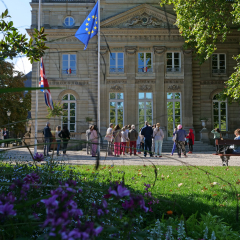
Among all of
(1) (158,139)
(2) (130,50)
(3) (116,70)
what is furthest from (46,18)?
(1) (158,139)

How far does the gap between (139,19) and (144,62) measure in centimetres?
367

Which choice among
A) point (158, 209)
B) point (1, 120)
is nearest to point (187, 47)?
point (158, 209)

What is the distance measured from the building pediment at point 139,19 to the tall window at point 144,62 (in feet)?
7.99

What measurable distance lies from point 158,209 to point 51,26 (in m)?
26.2

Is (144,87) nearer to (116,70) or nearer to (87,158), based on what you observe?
(116,70)

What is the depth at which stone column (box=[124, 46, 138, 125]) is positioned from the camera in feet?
88.7

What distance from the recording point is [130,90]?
89.2 feet

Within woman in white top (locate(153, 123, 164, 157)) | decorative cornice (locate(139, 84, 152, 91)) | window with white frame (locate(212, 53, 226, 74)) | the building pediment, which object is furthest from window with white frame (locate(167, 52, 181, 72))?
woman in white top (locate(153, 123, 164, 157))

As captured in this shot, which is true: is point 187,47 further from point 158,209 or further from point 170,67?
point 158,209

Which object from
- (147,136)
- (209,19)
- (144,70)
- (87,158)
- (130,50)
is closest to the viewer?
(87,158)

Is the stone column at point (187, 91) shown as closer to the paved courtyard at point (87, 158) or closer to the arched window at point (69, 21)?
the arched window at point (69, 21)

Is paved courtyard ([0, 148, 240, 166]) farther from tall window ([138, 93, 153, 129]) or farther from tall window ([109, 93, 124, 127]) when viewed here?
tall window ([138, 93, 153, 129])

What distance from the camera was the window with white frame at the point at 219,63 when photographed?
1095 inches

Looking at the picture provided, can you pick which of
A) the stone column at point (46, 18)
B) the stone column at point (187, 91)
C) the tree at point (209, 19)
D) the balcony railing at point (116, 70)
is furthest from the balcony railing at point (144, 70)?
the stone column at point (46, 18)
